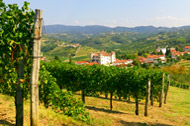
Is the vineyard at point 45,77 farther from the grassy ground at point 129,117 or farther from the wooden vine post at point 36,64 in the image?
the grassy ground at point 129,117

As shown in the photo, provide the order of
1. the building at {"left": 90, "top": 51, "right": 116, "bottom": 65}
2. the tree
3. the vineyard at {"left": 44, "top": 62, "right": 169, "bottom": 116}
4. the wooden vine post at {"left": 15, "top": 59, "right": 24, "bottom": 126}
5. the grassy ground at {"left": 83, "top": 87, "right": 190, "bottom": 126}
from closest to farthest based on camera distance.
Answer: the tree, the wooden vine post at {"left": 15, "top": 59, "right": 24, "bottom": 126}, the grassy ground at {"left": 83, "top": 87, "right": 190, "bottom": 126}, the vineyard at {"left": 44, "top": 62, "right": 169, "bottom": 116}, the building at {"left": 90, "top": 51, "right": 116, "bottom": 65}

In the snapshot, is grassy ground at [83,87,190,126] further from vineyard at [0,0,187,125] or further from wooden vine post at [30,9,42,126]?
wooden vine post at [30,9,42,126]

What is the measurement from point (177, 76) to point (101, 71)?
58983mm

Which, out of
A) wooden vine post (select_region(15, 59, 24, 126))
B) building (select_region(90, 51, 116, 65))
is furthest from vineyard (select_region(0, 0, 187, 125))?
building (select_region(90, 51, 116, 65))

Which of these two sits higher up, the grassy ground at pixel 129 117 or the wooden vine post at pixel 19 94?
the wooden vine post at pixel 19 94

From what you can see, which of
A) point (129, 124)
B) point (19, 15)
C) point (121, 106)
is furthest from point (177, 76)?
point (19, 15)

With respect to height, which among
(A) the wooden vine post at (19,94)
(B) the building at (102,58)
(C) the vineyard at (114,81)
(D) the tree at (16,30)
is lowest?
(B) the building at (102,58)

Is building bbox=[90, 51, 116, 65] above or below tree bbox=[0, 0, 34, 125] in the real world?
below

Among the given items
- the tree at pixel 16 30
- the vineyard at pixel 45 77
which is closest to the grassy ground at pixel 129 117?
the vineyard at pixel 45 77

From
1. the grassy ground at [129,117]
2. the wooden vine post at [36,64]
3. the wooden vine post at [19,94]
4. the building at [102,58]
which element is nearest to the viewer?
the wooden vine post at [36,64]

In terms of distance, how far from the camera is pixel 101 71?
23.9 meters

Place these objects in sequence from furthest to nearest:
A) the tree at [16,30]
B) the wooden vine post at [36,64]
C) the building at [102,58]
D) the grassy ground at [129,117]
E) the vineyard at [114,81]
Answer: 1. the building at [102,58]
2. the vineyard at [114,81]
3. the grassy ground at [129,117]
4. the tree at [16,30]
5. the wooden vine post at [36,64]

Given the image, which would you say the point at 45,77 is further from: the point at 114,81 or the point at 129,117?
the point at 114,81

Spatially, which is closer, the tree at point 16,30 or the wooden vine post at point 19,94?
the tree at point 16,30
